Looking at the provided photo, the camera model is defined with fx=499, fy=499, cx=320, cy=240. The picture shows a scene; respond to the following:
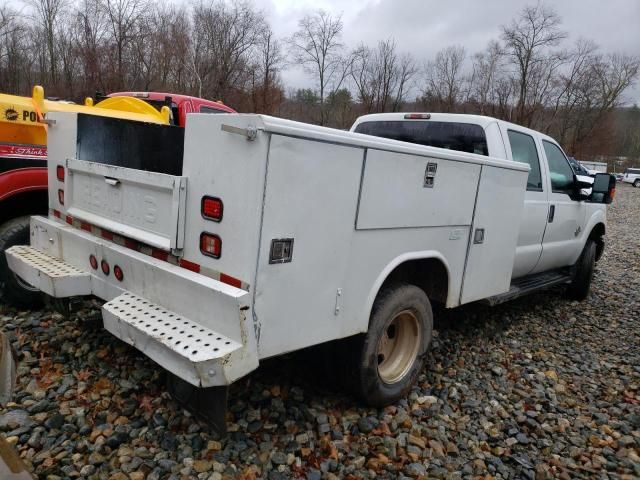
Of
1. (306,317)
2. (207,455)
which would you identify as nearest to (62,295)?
(207,455)

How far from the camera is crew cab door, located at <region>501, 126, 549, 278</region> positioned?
466 centimetres

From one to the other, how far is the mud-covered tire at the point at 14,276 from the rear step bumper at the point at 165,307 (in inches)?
31.7

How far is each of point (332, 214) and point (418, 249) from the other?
0.92 m

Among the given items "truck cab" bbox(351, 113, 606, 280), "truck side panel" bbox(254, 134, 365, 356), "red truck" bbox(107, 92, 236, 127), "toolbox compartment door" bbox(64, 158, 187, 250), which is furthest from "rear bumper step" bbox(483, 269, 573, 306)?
"red truck" bbox(107, 92, 236, 127)

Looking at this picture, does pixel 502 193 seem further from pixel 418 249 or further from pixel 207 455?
pixel 207 455

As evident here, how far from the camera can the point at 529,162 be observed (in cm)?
487

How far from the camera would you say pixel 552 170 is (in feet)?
17.4

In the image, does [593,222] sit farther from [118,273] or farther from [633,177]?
[633,177]

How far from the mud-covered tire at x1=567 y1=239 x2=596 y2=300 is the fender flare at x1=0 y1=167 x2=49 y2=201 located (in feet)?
19.9

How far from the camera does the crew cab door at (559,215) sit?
5.25 m

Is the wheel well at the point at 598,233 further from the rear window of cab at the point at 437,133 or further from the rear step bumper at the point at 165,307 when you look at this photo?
the rear step bumper at the point at 165,307

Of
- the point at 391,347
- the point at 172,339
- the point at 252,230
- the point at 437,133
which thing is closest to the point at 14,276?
the point at 172,339

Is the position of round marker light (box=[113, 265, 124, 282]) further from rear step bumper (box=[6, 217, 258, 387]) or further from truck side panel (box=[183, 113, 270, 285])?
truck side panel (box=[183, 113, 270, 285])

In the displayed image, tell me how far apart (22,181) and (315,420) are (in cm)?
301
